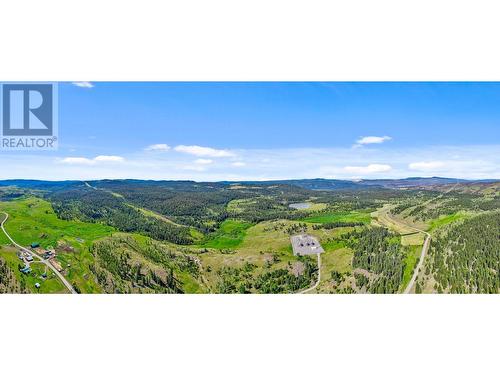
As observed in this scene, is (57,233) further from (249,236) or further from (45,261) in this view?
(249,236)

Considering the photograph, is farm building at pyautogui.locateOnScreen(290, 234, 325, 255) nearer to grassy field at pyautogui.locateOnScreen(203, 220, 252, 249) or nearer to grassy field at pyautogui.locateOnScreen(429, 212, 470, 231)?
grassy field at pyautogui.locateOnScreen(203, 220, 252, 249)

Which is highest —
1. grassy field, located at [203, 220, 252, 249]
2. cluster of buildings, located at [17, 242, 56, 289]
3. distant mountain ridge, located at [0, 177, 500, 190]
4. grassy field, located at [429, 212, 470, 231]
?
distant mountain ridge, located at [0, 177, 500, 190]

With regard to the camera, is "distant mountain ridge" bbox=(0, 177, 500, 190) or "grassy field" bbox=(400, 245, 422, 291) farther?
"distant mountain ridge" bbox=(0, 177, 500, 190)

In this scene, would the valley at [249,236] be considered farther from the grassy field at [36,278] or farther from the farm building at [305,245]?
the farm building at [305,245]

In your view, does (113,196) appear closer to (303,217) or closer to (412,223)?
(303,217)

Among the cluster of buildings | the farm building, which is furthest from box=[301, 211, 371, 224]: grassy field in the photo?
the cluster of buildings

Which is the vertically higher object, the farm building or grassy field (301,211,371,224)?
grassy field (301,211,371,224)

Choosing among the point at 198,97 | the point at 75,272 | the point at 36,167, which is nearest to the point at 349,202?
the point at 198,97
